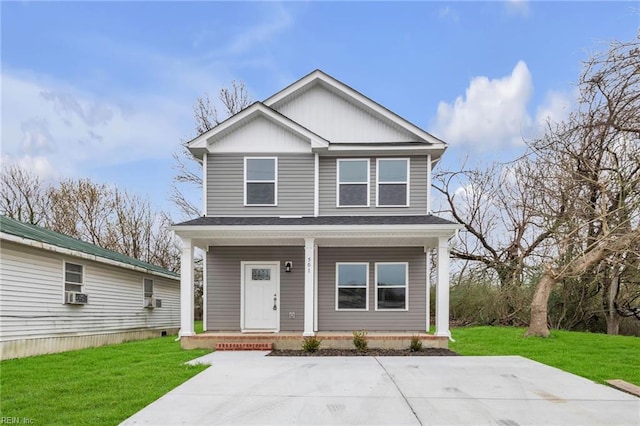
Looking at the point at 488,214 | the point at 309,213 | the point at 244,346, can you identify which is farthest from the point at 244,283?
the point at 488,214

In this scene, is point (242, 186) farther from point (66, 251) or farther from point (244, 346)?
point (66, 251)

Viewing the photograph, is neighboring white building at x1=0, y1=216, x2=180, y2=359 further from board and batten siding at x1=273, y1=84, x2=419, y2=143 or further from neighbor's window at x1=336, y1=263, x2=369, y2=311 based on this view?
board and batten siding at x1=273, y1=84, x2=419, y2=143

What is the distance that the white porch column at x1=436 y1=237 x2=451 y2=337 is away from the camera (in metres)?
10.9

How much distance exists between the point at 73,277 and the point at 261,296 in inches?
202

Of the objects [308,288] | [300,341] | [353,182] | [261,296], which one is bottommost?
[300,341]

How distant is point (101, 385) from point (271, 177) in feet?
24.0

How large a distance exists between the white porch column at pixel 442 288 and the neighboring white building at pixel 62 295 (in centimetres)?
940

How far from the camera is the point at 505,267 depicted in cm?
1961

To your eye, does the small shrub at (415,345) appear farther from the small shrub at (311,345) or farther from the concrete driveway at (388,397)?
the small shrub at (311,345)

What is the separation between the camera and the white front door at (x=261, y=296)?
12.4 metres

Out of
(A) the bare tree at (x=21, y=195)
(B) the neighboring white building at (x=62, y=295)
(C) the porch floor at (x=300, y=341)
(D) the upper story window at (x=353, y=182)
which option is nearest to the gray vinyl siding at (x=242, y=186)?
(D) the upper story window at (x=353, y=182)

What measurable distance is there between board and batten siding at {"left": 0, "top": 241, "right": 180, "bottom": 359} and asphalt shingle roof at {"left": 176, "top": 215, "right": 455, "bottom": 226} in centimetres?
349

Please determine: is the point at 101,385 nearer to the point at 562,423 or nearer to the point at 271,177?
the point at 562,423

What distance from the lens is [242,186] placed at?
1264 centimetres
